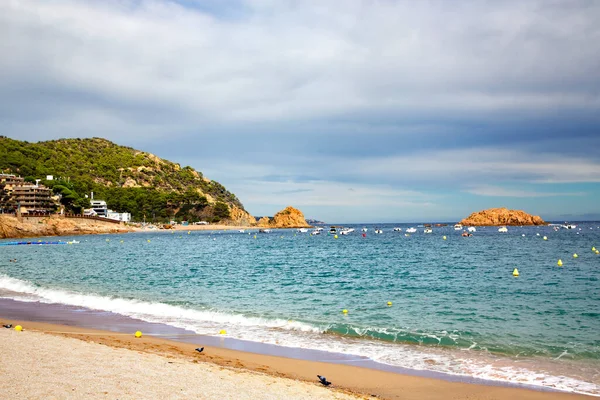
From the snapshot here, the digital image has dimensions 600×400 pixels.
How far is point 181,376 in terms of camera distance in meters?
8.61

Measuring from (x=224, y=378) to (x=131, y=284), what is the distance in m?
20.2

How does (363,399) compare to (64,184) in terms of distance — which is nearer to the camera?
(363,399)

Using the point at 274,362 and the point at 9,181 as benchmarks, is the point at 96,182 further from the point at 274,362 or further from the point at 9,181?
the point at 274,362

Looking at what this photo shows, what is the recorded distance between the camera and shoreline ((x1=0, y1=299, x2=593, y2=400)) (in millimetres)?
9164

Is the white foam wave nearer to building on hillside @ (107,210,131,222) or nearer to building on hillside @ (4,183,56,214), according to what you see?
→ building on hillside @ (4,183,56,214)

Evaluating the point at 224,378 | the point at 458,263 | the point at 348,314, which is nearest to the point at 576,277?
the point at 458,263

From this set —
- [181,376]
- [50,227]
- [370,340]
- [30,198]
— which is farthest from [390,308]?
[30,198]

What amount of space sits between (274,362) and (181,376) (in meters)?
3.16

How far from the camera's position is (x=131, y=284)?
27.0 m

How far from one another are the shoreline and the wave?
0.58 m

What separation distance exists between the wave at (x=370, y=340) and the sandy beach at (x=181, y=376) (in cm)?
100

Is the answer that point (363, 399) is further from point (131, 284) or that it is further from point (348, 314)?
point (131, 284)

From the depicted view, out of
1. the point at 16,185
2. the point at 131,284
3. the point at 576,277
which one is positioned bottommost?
the point at 131,284

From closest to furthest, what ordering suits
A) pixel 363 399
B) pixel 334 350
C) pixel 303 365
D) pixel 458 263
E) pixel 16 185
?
pixel 363 399 → pixel 303 365 → pixel 334 350 → pixel 458 263 → pixel 16 185
